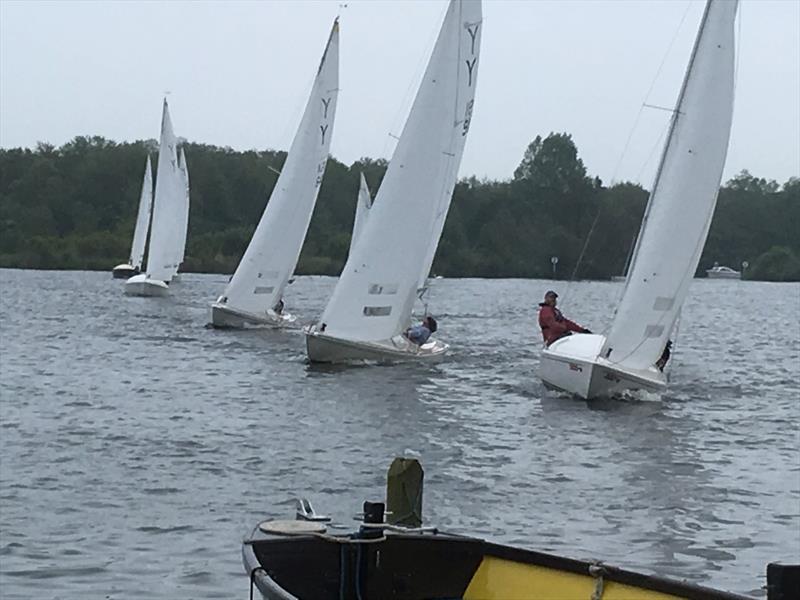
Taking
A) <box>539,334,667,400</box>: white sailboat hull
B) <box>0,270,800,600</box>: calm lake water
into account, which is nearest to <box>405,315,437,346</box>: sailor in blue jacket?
<box>0,270,800,600</box>: calm lake water

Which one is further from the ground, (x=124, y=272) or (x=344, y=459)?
(x=124, y=272)

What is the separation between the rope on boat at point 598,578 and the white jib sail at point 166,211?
49.3 metres

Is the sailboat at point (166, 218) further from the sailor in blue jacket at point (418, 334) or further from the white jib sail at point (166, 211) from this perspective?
the sailor in blue jacket at point (418, 334)

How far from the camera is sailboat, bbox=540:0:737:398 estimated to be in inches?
829

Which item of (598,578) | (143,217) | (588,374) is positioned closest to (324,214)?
(143,217)

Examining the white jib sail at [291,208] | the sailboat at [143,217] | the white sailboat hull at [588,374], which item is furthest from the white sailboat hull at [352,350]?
the sailboat at [143,217]

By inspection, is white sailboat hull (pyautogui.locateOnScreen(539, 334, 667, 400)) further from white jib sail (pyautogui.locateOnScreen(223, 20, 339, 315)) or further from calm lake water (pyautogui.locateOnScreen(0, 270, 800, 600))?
white jib sail (pyautogui.locateOnScreen(223, 20, 339, 315))

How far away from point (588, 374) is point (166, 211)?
38.6m

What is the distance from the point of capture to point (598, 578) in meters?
6.97

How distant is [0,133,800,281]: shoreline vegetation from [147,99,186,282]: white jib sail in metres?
36.6

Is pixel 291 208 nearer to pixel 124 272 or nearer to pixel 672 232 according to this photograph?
pixel 672 232

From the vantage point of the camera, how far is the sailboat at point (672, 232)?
2105 cm

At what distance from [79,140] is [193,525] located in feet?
377

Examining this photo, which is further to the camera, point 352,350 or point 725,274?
point 725,274
